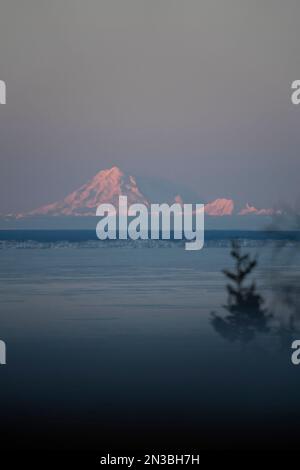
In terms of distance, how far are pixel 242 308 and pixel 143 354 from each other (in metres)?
1.23

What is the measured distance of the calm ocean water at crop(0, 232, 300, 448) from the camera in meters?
9.21

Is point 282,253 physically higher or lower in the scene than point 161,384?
higher

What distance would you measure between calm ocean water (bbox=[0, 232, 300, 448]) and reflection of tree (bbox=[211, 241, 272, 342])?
94mm

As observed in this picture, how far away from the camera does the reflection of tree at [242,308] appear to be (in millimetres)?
10930

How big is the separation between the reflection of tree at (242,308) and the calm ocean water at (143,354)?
0.09 m

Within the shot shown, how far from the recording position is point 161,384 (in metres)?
9.88

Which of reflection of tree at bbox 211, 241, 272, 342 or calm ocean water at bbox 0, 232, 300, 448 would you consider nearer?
calm ocean water at bbox 0, 232, 300, 448

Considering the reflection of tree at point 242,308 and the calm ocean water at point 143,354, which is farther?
the reflection of tree at point 242,308

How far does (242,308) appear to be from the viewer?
11.0 m

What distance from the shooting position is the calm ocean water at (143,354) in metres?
9.21

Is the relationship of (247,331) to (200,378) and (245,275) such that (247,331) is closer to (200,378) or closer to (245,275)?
(245,275)
